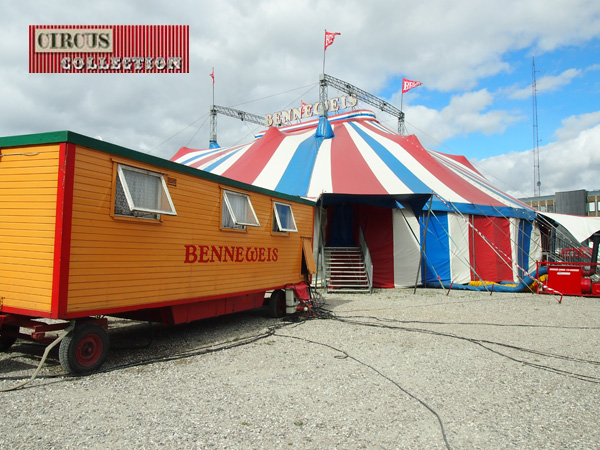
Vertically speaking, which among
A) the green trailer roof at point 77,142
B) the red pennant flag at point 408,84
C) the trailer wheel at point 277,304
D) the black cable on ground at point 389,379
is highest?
the red pennant flag at point 408,84

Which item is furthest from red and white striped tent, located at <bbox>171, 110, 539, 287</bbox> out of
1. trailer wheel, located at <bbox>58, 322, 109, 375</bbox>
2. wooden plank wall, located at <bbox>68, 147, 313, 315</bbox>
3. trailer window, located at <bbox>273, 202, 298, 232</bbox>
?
trailer wheel, located at <bbox>58, 322, 109, 375</bbox>

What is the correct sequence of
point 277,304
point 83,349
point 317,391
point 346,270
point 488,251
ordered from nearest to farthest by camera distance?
point 317,391
point 83,349
point 277,304
point 346,270
point 488,251

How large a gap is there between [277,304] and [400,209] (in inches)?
230

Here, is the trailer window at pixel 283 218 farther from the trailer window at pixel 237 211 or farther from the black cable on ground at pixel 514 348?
the black cable on ground at pixel 514 348

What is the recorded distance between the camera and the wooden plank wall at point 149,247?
4094 millimetres

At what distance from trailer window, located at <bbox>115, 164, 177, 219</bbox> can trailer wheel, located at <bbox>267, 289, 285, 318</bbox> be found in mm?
3236

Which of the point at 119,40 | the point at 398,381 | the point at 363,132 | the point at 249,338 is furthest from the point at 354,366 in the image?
the point at 363,132

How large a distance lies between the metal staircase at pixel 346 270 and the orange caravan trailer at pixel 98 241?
5.64 metres

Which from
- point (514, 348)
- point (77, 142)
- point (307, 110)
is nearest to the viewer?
point (77, 142)

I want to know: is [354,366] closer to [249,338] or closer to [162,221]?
[249,338]

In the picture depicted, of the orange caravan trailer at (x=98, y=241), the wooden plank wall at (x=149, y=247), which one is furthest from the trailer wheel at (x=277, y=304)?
the orange caravan trailer at (x=98, y=241)

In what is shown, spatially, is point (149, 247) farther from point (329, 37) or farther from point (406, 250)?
point (329, 37)

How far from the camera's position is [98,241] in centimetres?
425

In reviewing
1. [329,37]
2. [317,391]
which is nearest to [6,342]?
[317,391]
